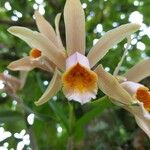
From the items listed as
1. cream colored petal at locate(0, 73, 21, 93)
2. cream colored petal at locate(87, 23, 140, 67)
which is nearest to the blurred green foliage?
cream colored petal at locate(0, 73, 21, 93)

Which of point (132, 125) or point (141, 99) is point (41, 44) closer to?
point (141, 99)

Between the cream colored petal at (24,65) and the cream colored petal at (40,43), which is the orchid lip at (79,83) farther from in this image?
the cream colored petal at (24,65)

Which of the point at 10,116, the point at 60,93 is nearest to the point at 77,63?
the point at 10,116

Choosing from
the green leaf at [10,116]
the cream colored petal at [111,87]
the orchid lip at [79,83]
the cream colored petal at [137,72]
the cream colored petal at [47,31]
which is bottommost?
the green leaf at [10,116]

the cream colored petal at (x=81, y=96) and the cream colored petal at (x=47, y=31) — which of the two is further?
the cream colored petal at (x=47, y=31)

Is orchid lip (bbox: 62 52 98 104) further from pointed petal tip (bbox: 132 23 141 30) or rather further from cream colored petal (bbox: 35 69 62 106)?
pointed petal tip (bbox: 132 23 141 30)

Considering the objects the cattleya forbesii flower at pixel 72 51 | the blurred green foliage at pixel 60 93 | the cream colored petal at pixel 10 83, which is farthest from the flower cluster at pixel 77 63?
the blurred green foliage at pixel 60 93

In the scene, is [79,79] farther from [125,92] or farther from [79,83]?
[125,92]
